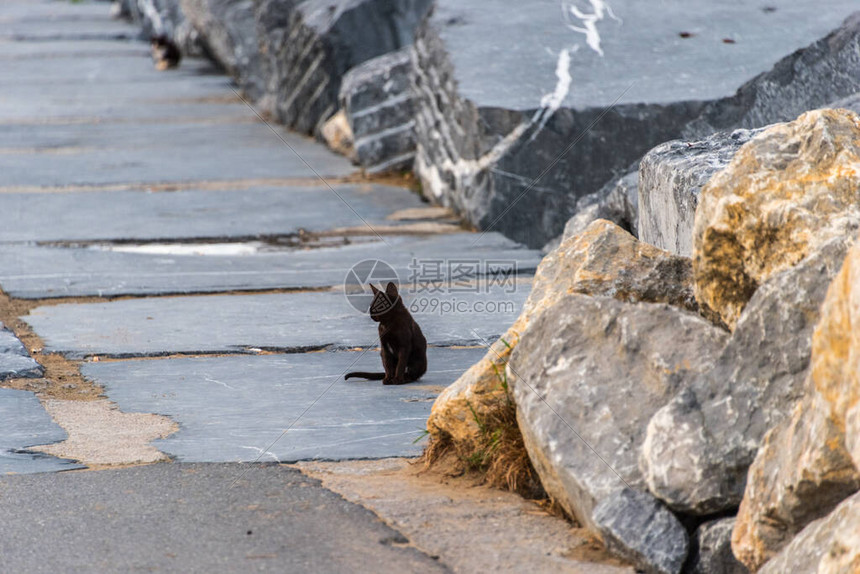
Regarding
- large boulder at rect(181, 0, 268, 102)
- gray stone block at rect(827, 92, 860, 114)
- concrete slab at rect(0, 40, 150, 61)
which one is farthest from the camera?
concrete slab at rect(0, 40, 150, 61)

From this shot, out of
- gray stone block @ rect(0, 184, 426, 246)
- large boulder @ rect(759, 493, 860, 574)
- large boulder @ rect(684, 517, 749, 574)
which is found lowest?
gray stone block @ rect(0, 184, 426, 246)

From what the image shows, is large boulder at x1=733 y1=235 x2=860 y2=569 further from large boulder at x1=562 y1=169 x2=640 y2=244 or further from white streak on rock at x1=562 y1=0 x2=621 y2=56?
white streak on rock at x1=562 y1=0 x2=621 y2=56

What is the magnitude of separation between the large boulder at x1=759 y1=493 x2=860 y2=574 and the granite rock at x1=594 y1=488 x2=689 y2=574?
229 millimetres

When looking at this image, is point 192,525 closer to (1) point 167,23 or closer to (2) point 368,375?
(2) point 368,375

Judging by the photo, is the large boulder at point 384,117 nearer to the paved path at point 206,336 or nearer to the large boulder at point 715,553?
the paved path at point 206,336

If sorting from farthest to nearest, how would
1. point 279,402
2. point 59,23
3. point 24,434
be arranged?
point 59,23 < point 279,402 < point 24,434

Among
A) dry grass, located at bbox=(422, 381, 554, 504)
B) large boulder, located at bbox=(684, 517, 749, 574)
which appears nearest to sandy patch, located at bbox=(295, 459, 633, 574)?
dry grass, located at bbox=(422, 381, 554, 504)

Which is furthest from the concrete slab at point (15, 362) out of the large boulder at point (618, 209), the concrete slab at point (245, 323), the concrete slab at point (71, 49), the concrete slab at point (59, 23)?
the concrete slab at point (59, 23)

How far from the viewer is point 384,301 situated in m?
3.82

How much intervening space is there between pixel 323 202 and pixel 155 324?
118 inches

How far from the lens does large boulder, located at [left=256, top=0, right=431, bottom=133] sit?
9.57 meters

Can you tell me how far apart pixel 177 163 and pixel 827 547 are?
25.1 feet

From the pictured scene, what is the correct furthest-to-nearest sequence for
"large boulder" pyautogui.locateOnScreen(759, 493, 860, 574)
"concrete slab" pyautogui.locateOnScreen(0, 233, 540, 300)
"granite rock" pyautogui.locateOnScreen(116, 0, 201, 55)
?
"granite rock" pyautogui.locateOnScreen(116, 0, 201, 55)
"concrete slab" pyautogui.locateOnScreen(0, 233, 540, 300)
"large boulder" pyautogui.locateOnScreen(759, 493, 860, 574)

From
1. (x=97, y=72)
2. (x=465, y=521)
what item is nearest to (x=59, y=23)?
(x=97, y=72)
